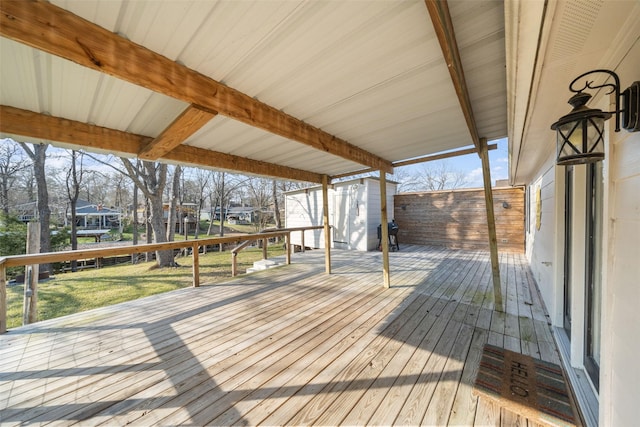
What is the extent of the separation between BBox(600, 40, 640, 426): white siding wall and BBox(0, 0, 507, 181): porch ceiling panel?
0.82 metres

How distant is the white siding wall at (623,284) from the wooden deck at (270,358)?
23.7 inches

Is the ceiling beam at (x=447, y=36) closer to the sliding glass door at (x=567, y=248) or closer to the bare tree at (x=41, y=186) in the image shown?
the sliding glass door at (x=567, y=248)

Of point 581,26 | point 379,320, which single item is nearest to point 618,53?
point 581,26

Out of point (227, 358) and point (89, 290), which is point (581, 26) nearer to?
point (227, 358)

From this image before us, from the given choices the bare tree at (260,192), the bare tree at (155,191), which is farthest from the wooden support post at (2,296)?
the bare tree at (260,192)

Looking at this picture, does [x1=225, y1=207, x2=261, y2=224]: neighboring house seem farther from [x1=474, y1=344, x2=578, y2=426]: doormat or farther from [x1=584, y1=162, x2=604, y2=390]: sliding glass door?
[x1=584, y1=162, x2=604, y2=390]: sliding glass door

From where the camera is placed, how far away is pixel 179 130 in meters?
1.99

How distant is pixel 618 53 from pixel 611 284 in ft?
3.53

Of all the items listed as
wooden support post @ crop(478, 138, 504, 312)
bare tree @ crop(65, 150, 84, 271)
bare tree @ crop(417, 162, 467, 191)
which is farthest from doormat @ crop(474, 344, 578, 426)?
bare tree @ crop(417, 162, 467, 191)

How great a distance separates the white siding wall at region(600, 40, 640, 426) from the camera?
3.21 feet

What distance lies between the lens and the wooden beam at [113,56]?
38.1 inches

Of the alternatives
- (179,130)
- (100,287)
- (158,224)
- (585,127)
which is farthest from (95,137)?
(158,224)

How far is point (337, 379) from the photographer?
186 cm

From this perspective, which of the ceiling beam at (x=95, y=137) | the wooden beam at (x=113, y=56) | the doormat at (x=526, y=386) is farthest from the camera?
the ceiling beam at (x=95, y=137)
